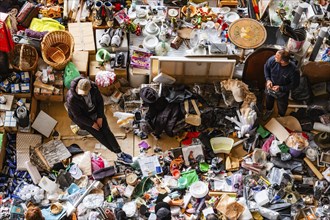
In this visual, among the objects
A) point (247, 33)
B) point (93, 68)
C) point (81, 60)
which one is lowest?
point (93, 68)

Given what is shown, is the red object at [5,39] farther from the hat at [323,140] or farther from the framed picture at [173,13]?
the hat at [323,140]

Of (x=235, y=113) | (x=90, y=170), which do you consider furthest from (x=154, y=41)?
(x=90, y=170)

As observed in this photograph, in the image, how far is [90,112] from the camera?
6.67 m

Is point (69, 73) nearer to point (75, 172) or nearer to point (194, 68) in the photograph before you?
point (75, 172)

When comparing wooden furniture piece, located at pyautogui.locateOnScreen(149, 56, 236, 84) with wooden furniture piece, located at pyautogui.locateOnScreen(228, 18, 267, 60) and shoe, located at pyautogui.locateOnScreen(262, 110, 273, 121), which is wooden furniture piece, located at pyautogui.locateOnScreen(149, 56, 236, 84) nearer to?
wooden furniture piece, located at pyautogui.locateOnScreen(228, 18, 267, 60)

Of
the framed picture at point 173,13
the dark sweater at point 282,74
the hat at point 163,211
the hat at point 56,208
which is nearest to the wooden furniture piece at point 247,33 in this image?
the dark sweater at point 282,74

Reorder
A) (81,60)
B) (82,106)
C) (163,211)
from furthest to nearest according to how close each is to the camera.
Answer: (81,60) → (82,106) → (163,211)

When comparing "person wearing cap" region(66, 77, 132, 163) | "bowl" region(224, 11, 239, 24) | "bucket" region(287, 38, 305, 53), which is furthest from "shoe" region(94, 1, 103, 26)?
"bucket" region(287, 38, 305, 53)

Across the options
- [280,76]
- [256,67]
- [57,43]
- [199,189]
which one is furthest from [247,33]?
[57,43]

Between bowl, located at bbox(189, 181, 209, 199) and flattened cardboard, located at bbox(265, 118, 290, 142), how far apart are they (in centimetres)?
135

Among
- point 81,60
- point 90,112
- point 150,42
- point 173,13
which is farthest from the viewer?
point 173,13

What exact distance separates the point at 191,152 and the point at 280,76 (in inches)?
63.1

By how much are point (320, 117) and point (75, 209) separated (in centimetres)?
369

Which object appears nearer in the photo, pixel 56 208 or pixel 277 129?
pixel 56 208
